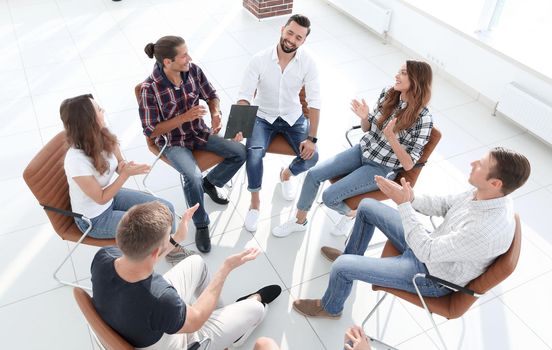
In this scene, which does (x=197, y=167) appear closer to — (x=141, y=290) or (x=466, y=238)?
(x=141, y=290)

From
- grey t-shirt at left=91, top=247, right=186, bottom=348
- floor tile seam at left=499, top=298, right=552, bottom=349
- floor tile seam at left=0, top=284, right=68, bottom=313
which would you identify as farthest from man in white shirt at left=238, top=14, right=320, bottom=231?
floor tile seam at left=499, top=298, right=552, bottom=349

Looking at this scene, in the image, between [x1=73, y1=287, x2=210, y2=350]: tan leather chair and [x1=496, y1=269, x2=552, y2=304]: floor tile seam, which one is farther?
[x1=496, y1=269, x2=552, y2=304]: floor tile seam

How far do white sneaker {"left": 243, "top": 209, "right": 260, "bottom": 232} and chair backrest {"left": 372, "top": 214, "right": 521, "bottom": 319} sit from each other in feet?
3.41

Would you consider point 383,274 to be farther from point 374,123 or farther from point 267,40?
point 267,40

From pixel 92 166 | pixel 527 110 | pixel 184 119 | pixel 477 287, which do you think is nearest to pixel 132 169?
pixel 92 166

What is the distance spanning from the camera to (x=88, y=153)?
84.0 inches

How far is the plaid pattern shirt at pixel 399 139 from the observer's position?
2.50m

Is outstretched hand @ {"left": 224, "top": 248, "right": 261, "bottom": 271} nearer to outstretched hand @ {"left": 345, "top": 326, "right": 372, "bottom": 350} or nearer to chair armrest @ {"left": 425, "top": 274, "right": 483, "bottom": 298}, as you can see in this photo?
outstretched hand @ {"left": 345, "top": 326, "right": 372, "bottom": 350}

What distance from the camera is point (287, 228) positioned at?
2965 mm

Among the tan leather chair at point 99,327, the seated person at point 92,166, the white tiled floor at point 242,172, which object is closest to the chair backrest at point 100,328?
the tan leather chair at point 99,327

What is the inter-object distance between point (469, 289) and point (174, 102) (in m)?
1.91

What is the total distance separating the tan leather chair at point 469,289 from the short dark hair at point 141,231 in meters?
1.15

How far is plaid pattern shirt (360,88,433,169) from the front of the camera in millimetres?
2504

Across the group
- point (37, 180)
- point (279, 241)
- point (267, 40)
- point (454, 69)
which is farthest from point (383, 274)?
point (267, 40)
